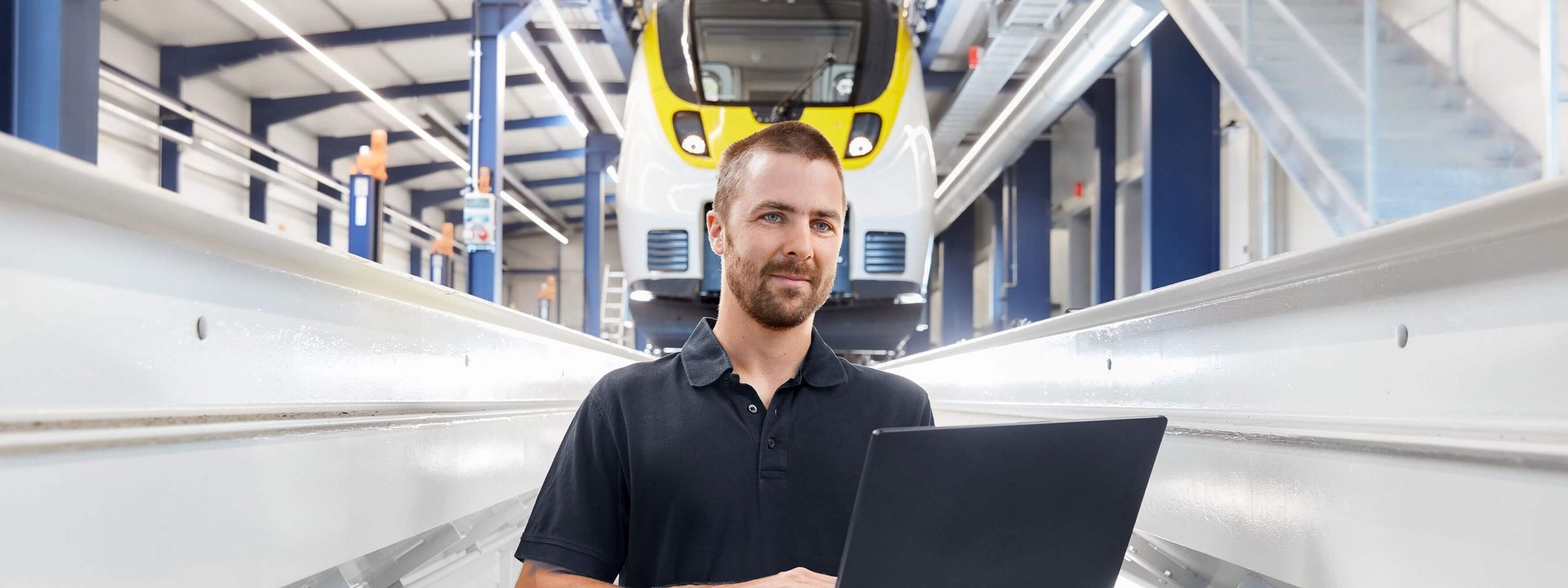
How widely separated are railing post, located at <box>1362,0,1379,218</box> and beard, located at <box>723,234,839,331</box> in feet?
11.7

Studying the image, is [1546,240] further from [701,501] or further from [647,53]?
[647,53]

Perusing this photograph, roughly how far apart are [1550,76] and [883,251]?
2.87 m

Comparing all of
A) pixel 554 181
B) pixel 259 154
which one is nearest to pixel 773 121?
pixel 259 154

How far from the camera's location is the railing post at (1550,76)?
11.7ft

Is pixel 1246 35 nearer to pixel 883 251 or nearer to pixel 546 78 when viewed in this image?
pixel 883 251

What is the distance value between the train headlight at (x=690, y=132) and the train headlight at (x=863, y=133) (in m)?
0.77

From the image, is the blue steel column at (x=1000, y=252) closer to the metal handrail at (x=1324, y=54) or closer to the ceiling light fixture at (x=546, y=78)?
the ceiling light fixture at (x=546, y=78)

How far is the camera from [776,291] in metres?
1.58

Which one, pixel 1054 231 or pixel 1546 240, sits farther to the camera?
pixel 1054 231

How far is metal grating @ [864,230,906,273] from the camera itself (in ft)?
18.1

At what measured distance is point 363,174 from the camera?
5336 millimetres

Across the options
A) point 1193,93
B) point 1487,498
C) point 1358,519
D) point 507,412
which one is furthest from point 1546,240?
point 1193,93

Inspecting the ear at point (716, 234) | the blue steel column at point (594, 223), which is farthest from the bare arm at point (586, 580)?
the blue steel column at point (594, 223)

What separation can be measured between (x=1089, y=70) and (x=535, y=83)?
741 centimetres
